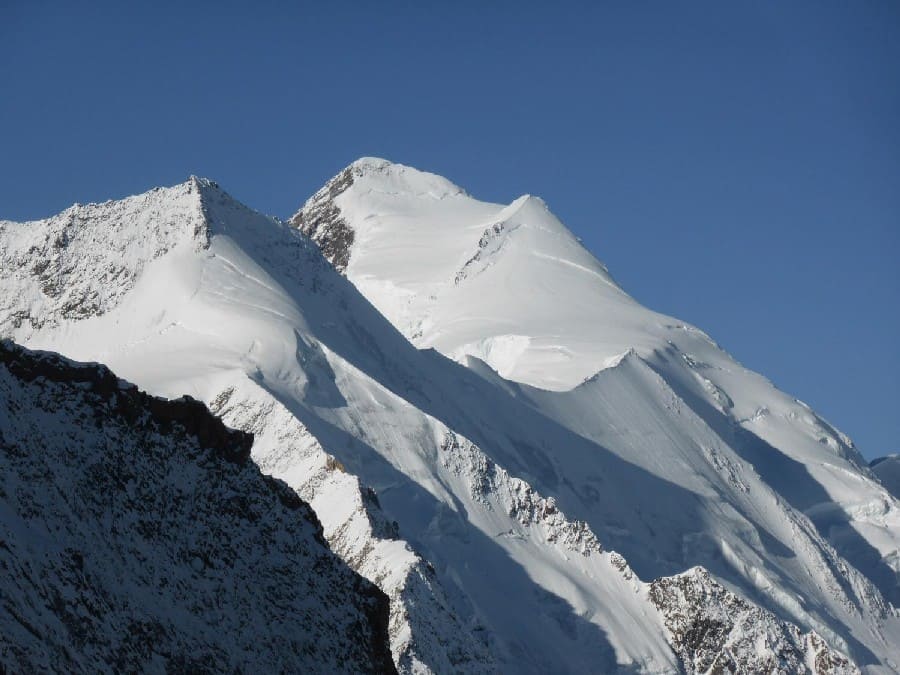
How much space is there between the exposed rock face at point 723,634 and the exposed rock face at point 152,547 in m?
60.5

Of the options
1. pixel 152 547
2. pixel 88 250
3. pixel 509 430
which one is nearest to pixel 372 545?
pixel 152 547

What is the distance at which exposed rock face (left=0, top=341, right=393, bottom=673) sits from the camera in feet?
231

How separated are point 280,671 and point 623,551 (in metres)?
93.0

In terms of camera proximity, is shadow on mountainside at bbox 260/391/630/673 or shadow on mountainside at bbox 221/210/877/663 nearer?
shadow on mountainside at bbox 260/391/630/673

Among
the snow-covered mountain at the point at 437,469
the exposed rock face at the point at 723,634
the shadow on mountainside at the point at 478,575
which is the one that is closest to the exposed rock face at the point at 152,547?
the snow-covered mountain at the point at 437,469

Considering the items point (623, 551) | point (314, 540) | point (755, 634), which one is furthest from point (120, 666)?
point (623, 551)

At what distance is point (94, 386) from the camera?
270ft

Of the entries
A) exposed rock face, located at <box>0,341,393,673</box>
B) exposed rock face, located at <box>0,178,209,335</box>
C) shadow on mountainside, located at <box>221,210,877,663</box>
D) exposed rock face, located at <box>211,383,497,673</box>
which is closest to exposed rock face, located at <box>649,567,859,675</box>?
shadow on mountainside, located at <box>221,210,877,663</box>

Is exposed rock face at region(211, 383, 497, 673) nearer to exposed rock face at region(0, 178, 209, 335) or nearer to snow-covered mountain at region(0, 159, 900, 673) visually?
snow-covered mountain at region(0, 159, 900, 673)

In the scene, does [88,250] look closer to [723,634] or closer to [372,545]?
[723,634]

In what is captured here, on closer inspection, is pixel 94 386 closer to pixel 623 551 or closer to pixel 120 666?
pixel 120 666

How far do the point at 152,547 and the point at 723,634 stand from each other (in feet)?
254

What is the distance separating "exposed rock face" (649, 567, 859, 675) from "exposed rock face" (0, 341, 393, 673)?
60.5m

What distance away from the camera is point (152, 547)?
79.4 meters
